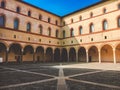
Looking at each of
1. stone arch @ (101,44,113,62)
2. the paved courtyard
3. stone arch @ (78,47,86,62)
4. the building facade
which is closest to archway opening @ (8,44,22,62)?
the building facade

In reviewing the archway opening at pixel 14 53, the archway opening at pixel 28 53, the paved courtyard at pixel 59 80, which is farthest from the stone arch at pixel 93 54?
the paved courtyard at pixel 59 80

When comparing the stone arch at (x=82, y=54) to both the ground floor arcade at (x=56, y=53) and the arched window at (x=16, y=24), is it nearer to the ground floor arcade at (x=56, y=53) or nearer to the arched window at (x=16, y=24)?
the ground floor arcade at (x=56, y=53)

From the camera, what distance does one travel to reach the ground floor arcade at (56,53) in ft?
82.0

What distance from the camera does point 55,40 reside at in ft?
110

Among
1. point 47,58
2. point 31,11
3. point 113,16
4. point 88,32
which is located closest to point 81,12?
point 88,32

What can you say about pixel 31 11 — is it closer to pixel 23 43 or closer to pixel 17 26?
pixel 17 26

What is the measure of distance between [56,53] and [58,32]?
6400 mm

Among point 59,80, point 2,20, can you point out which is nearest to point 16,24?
point 2,20

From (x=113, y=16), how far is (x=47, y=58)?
2110 centimetres

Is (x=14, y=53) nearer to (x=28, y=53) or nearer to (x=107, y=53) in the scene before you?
(x=28, y=53)

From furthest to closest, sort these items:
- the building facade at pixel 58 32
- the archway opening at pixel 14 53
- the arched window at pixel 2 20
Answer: the archway opening at pixel 14 53 < the building facade at pixel 58 32 < the arched window at pixel 2 20

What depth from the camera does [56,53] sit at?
117 ft

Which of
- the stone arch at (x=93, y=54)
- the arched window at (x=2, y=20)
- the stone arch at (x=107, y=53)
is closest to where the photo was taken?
the arched window at (x=2, y=20)

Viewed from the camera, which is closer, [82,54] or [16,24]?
[16,24]
